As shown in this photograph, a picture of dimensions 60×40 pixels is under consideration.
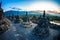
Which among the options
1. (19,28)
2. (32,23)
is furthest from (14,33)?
(32,23)

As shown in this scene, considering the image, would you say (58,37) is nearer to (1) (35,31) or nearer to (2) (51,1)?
(1) (35,31)

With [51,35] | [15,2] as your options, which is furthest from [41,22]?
[15,2]

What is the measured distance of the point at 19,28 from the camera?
10.4 ft

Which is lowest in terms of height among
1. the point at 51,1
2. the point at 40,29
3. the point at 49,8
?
the point at 40,29

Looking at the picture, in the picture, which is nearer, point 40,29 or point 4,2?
point 40,29

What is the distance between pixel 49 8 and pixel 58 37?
859mm

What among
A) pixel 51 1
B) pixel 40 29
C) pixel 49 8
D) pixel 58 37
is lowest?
pixel 58 37

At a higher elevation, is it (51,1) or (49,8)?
(51,1)

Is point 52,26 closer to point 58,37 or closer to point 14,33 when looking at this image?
point 58,37

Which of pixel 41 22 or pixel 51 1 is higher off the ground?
pixel 51 1

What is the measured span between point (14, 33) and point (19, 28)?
0.66 ft

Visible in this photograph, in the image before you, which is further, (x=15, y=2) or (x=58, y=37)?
(x=15, y=2)

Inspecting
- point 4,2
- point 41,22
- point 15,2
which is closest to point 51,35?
point 41,22

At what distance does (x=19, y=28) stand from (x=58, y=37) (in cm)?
112
